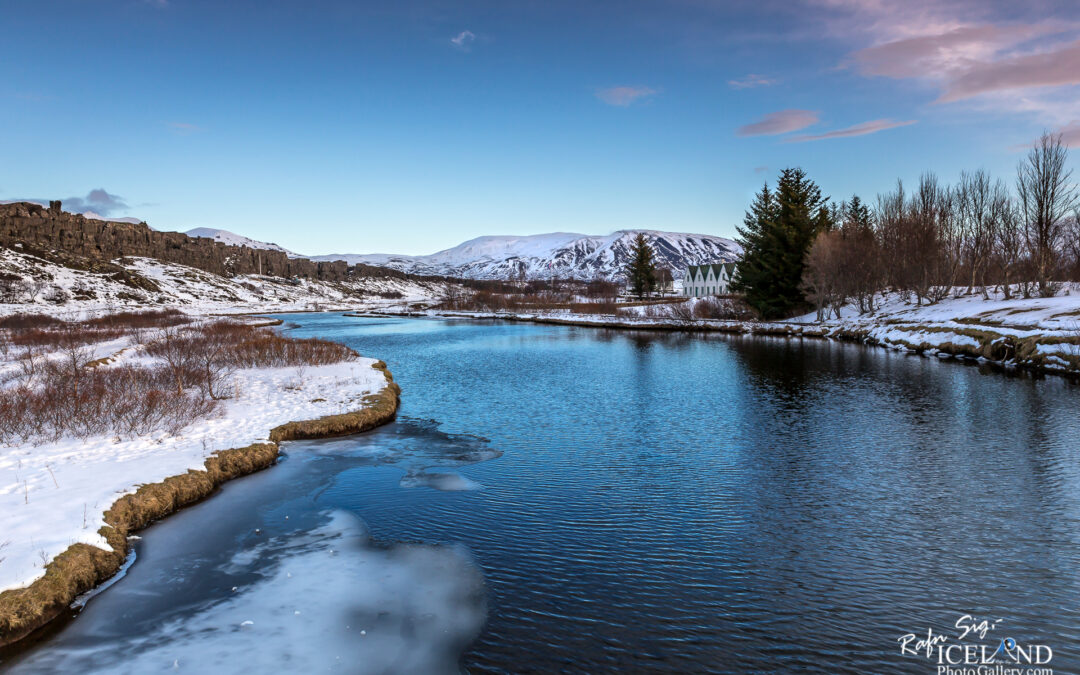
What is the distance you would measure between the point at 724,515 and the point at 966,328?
119 ft

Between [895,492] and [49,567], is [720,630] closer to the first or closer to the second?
[895,492]

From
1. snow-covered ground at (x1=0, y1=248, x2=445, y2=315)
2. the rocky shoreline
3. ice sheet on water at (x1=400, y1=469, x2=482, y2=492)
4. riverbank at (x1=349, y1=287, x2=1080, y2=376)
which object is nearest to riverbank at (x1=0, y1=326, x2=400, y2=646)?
ice sheet on water at (x1=400, y1=469, x2=482, y2=492)

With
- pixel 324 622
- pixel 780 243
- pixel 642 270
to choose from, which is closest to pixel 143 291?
pixel 642 270

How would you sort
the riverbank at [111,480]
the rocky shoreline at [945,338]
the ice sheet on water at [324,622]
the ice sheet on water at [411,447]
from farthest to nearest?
the rocky shoreline at [945,338]
the ice sheet on water at [411,447]
the riverbank at [111,480]
the ice sheet on water at [324,622]

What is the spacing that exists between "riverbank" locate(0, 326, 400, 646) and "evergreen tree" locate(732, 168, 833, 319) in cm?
5078

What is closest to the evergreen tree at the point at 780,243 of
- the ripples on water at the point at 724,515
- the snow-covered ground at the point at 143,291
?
the ripples on water at the point at 724,515

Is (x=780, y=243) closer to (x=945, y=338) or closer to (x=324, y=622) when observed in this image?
(x=945, y=338)

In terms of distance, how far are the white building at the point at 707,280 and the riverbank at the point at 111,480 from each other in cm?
12740

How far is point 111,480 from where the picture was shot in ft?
38.4

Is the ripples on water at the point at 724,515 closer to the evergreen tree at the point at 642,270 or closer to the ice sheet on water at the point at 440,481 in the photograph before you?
the ice sheet on water at the point at 440,481

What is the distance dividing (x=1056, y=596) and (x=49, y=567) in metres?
14.6

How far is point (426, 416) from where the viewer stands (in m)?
21.3

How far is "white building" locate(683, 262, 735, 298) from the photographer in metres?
140

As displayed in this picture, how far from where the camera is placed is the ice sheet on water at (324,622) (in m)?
6.79
